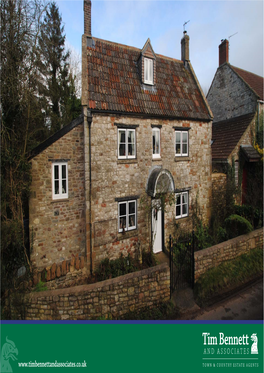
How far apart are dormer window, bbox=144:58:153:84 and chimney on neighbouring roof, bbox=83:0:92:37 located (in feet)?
9.96

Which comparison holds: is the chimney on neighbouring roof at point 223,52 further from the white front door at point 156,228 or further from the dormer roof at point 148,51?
the white front door at point 156,228

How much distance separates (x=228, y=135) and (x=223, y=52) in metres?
8.70

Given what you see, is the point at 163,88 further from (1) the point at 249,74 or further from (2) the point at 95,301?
(1) the point at 249,74

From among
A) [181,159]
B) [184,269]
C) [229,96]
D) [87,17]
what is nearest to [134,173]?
[181,159]

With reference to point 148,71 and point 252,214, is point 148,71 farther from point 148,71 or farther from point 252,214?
point 252,214

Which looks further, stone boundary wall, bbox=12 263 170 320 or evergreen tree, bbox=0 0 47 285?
evergreen tree, bbox=0 0 47 285

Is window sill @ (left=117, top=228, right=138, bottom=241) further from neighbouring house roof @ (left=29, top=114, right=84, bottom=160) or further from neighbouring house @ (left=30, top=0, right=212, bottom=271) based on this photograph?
neighbouring house roof @ (left=29, top=114, right=84, bottom=160)

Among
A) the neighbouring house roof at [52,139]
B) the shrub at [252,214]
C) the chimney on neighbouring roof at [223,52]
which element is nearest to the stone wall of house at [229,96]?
the chimney on neighbouring roof at [223,52]

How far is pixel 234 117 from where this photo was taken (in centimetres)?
1716

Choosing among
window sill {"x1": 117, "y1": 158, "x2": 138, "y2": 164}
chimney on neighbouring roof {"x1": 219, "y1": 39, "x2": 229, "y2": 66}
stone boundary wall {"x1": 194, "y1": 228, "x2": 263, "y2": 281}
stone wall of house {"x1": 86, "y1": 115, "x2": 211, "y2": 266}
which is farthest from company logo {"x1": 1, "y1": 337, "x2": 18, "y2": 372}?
chimney on neighbouring roof {"x1": 219, "y1": 39, "x2": 229, "y2": 66}

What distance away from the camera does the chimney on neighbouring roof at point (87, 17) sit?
9432mm

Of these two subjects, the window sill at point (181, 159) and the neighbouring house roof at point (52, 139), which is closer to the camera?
the neighbouring house roof at point (52, 139)

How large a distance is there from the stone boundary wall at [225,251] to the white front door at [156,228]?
2739 mm

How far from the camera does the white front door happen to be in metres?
10.7
